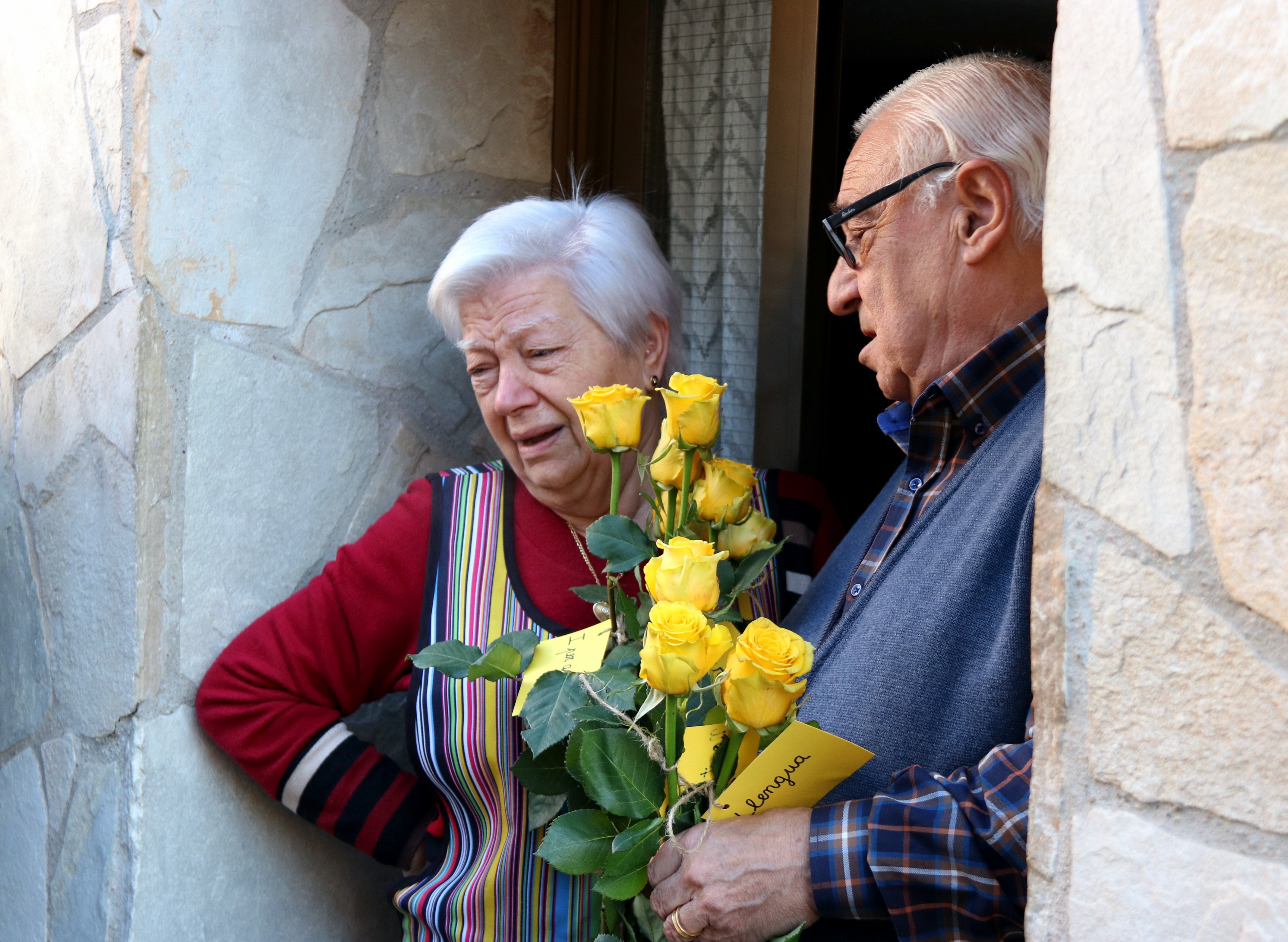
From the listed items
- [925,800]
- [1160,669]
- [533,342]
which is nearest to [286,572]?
[533,342]

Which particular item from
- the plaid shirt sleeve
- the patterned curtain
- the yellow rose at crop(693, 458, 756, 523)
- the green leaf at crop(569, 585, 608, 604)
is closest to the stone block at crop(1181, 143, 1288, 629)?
the plaid shirt sleeve

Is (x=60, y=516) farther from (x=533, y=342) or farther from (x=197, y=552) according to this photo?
(x=533, y=342)

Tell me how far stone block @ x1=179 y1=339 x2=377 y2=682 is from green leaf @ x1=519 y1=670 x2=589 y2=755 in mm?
804

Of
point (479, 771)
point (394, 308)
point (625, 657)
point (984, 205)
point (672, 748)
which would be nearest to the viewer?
point (672, 748)

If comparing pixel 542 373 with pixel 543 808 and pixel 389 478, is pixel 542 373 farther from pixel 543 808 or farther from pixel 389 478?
pixel 543 808

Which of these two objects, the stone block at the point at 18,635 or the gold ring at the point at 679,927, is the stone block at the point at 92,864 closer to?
the stone block at the point at 18,635

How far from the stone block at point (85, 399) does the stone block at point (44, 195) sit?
55mm

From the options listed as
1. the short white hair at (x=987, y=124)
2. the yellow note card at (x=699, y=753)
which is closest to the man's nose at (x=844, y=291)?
the short white hair at (x=987, y=124)

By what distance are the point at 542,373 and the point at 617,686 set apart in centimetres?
73

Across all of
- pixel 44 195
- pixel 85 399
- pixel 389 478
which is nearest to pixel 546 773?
pixel 389 478

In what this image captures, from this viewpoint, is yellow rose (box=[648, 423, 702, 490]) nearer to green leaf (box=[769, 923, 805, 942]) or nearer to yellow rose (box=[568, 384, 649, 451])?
yellow rose (box=[568, 384, 649, 451])

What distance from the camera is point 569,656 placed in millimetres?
1206

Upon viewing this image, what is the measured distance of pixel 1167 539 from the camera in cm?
72

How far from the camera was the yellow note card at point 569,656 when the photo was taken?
1165mm
